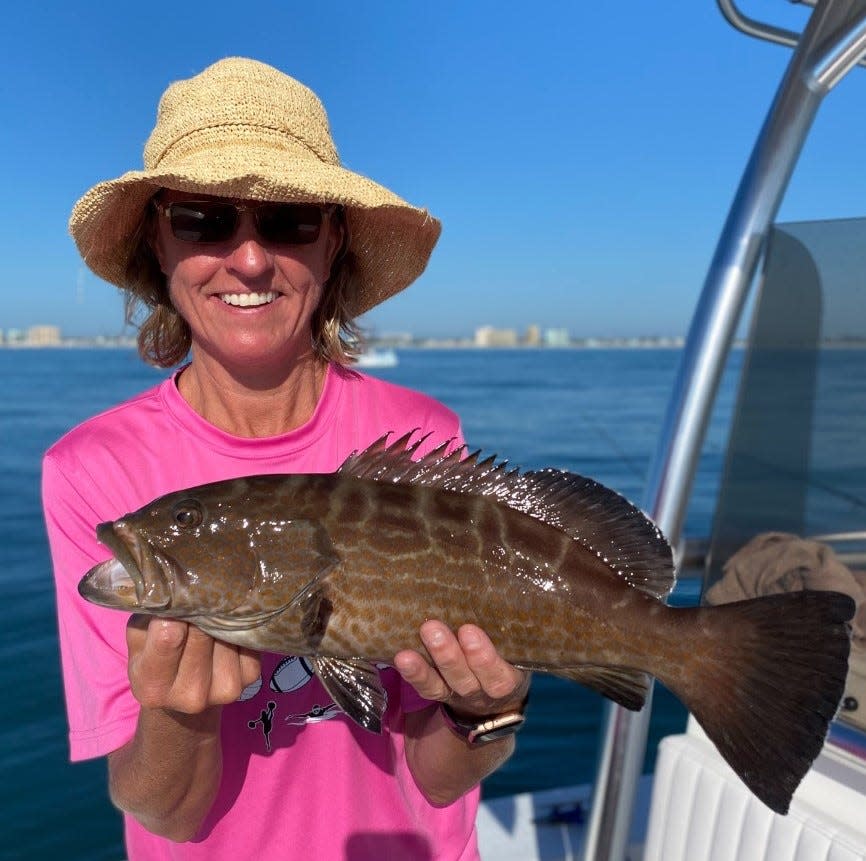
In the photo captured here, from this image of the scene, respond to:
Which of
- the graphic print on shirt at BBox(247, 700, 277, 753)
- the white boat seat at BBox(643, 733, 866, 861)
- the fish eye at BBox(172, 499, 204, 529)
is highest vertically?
the fish eye at BBox(172, 499, 204, 529)

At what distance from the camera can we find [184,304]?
2.42 meters

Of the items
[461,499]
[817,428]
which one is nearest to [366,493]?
[461,499]

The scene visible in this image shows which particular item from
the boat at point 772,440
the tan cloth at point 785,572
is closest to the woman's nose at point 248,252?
the boat at point 772,440

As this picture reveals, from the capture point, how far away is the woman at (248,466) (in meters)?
2.20

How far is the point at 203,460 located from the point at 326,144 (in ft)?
3.36

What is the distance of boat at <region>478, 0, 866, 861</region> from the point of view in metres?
2.95

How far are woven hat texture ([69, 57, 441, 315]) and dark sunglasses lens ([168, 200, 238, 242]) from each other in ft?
0.18

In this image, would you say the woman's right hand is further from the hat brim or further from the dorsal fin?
the hat brim

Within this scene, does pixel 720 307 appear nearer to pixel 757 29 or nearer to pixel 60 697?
pixel 757 29

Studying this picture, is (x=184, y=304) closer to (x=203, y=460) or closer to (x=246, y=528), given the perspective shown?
(x=203, y=460)

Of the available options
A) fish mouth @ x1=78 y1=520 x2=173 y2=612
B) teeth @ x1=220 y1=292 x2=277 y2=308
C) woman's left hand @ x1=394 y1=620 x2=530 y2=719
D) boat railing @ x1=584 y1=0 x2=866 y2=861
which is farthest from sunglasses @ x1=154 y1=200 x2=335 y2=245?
boat railing @ x1=584 y1=0 x2=866 y2=861

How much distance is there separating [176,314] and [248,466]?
73cm

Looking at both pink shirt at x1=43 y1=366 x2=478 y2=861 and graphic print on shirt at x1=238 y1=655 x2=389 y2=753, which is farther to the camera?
graphic print on shirt at x1=238 y1=655 x2=389 y2=753

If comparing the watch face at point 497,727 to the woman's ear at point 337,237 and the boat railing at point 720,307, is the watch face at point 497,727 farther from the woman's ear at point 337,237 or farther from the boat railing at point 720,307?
the woman's ear at point 337,237
